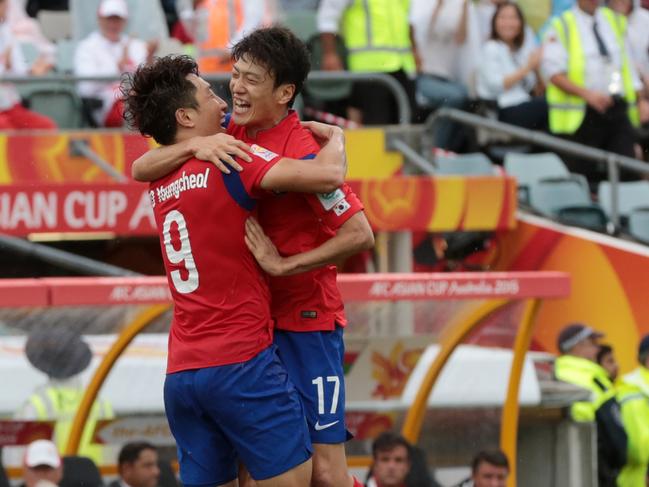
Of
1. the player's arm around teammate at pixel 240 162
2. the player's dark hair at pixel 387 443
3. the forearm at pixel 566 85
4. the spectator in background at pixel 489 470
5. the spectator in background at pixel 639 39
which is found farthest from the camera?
the spectator in background at pixel 639 39

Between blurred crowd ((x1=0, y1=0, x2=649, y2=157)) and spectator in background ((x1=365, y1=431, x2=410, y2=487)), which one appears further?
blurred crowd ((x1=0, y1=0, x2=649, y2=157))

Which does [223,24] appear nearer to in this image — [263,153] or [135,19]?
[135,19]

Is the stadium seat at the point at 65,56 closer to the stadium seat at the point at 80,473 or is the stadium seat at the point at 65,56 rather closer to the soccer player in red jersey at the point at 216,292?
the stadium seat at the point at 80,473

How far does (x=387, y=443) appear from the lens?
26.5ft

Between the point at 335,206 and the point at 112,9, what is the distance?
21.1 ft

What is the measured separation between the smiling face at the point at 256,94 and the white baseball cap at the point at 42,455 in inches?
109

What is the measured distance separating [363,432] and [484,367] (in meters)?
0.69

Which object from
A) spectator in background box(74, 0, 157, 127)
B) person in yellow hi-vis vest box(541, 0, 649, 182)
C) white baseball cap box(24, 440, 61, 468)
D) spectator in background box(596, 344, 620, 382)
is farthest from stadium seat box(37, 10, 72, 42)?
white baseball cap box(24, 440, 61, 468)

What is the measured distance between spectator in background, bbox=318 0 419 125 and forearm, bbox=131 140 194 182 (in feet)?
20.6

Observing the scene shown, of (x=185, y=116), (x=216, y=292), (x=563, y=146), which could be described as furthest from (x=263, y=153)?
(x=563, y=146)

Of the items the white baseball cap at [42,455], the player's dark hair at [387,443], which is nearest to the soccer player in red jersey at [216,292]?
the white baseball cap at [42,455]

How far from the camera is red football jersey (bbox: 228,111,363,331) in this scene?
5309 millimetres

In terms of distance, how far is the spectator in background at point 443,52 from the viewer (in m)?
12.1

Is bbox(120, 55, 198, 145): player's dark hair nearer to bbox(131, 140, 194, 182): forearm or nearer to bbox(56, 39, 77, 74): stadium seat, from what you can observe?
bbox(131, 140, 194, 182): forearm
